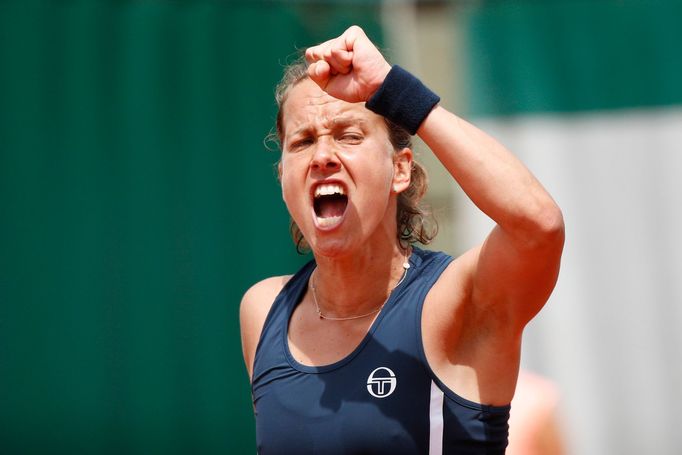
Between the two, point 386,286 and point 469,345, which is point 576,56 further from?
point 469,345

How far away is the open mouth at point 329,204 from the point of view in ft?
6.41

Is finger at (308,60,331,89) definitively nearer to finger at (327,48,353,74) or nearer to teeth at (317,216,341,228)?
finger at (327,48,353,74)

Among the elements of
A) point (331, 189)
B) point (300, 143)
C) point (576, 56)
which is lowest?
point (331, 189)

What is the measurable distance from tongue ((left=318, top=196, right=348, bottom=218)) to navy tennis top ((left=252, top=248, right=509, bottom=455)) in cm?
22

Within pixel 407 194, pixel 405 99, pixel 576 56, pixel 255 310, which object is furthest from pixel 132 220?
pixel 405 99

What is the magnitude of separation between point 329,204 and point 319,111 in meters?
0.21

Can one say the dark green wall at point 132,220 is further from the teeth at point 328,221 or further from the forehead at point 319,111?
the teeth at point 328,221

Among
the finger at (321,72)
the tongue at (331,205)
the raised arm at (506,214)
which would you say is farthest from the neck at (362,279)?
the finger at (321,72)

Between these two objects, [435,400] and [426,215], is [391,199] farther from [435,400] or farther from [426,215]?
[435,400]

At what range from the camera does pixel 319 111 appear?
2023mm

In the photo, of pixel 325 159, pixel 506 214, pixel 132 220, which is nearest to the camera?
pixel 506 214

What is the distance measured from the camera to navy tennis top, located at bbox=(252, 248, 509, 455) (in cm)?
177

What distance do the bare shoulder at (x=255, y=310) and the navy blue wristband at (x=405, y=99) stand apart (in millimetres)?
697

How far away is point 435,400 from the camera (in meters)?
1.78
